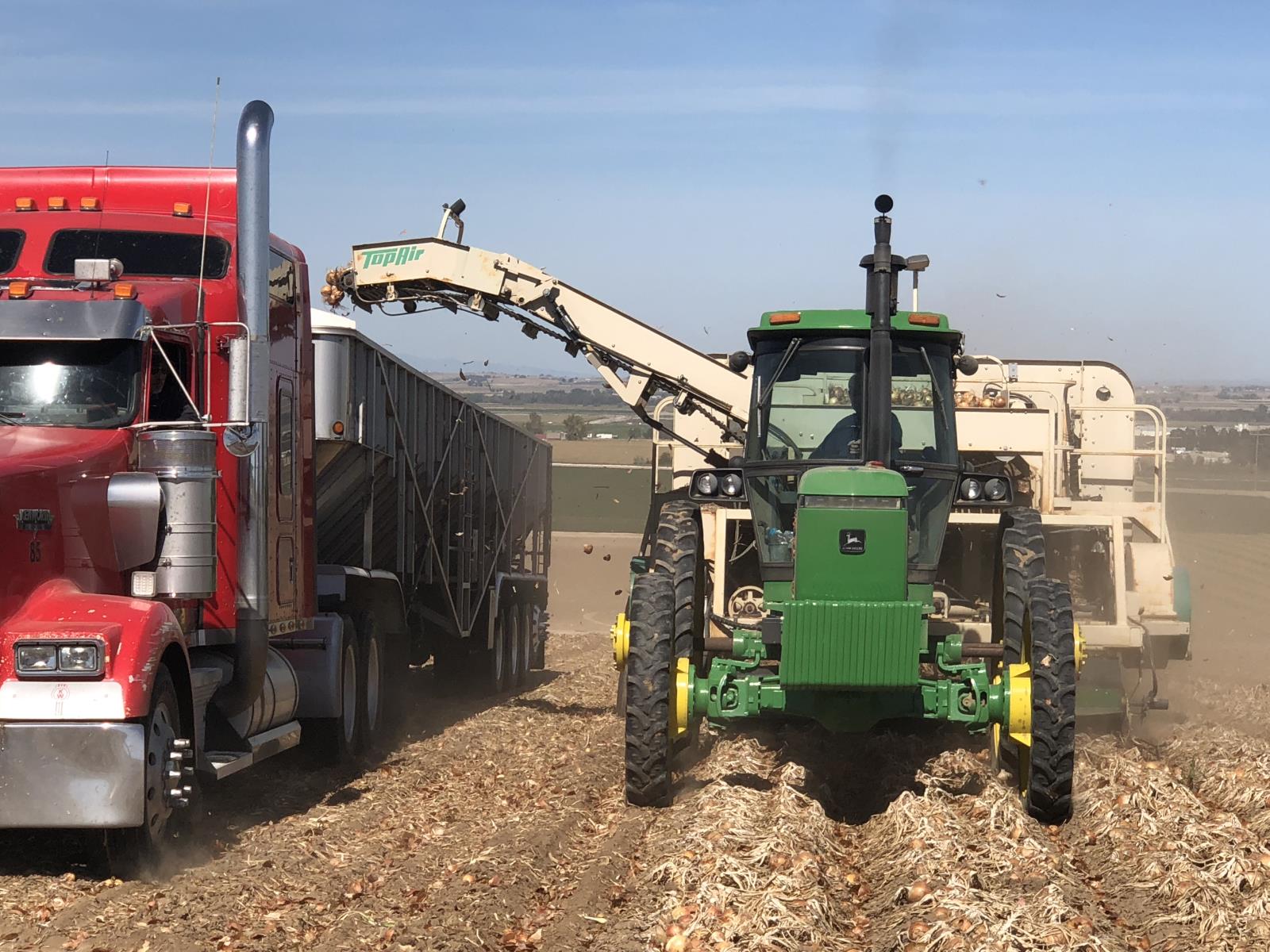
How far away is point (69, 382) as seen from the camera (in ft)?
28.2

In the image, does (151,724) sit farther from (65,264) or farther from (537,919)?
(65,264)

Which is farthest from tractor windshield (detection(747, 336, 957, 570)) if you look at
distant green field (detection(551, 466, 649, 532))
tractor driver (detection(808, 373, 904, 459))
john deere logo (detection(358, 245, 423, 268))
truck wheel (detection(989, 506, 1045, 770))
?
distant green field (detection(551, 466, 649, 532))

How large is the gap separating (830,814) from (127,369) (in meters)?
4.72

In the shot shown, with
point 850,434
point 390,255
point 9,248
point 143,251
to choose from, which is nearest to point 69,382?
point 143,251

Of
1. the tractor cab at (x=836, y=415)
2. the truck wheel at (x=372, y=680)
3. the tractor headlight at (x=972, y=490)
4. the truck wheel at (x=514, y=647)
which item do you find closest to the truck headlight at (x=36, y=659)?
the tractor cab at (x=836, y=415)

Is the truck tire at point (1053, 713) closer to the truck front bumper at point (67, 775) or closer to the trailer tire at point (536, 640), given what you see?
the truck front bumper at point (67, 775)

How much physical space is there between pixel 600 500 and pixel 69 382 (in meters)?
40.3

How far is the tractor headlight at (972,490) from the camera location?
32.6 feet

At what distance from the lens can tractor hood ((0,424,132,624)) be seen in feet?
25.7

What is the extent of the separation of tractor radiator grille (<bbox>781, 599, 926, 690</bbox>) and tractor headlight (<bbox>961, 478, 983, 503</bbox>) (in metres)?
1.48

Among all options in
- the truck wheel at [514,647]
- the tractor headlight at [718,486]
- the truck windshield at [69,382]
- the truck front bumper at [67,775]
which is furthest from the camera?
the truck wheel at [514,647]

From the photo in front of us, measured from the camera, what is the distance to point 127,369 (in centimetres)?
870

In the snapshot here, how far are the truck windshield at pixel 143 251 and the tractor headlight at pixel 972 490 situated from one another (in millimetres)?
4701

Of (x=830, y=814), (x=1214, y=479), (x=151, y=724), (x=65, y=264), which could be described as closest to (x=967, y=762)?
(x=830, y=814)
